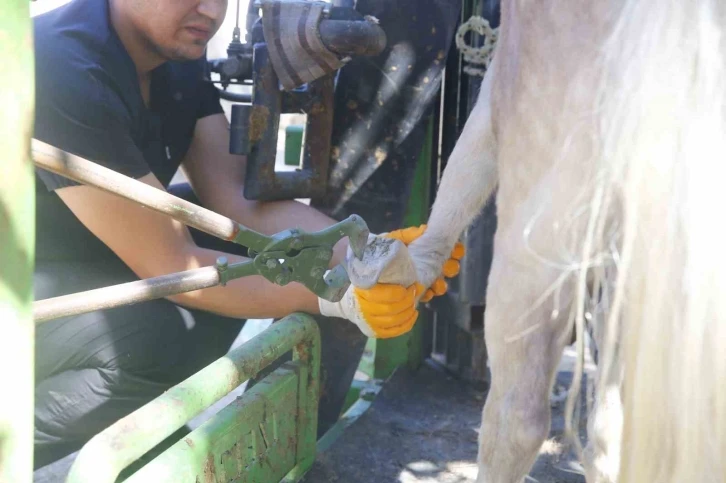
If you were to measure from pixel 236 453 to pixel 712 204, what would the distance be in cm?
82

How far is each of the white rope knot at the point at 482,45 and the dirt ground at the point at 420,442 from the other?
0.84 m

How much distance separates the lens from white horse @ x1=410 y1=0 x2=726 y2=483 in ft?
2.53

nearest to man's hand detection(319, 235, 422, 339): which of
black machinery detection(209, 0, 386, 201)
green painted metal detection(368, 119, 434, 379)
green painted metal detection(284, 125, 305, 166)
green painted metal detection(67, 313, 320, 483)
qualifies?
green painted metal detection(67, 313, 320, 483)

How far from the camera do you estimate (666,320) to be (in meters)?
0.79

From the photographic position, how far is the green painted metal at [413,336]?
192 centimetres

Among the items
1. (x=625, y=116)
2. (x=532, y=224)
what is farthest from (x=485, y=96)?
(x=625, y=116)

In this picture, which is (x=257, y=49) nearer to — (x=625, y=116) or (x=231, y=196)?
(x=231, y=196)

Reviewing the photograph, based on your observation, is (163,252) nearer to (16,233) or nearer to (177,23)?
(177,23)

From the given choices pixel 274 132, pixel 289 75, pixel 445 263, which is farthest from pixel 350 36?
pixel 445 263

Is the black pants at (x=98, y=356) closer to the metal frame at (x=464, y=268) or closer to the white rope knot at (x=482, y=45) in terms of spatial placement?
the metal frame at (x=464, y=268)

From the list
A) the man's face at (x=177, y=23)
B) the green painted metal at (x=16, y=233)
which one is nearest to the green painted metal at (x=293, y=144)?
the man's face at (x=177, y=23)

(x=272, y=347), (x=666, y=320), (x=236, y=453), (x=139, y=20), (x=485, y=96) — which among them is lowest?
(x=236, y=453)

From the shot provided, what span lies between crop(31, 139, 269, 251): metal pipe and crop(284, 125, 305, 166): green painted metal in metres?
1.03

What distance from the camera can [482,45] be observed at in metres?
1.73
